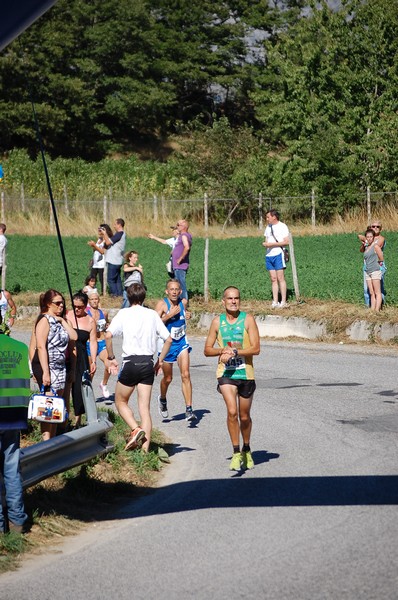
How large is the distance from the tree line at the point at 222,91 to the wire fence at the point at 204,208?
1.59ft

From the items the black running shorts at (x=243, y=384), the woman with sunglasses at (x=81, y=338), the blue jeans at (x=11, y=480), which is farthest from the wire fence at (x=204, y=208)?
the blue jeans at (x=11, y=480)

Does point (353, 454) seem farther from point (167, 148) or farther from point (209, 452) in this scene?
point (167, 148)

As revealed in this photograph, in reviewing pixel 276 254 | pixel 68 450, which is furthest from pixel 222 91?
pixel 68 450

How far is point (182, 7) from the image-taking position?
285 feet

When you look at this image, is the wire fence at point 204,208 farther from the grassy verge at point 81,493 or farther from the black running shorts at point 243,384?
the grassy verge at point 81,493

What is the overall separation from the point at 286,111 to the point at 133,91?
30.3 meters

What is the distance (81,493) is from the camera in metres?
10.0

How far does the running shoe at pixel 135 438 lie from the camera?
11.2 metres

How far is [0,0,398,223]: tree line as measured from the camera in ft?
167

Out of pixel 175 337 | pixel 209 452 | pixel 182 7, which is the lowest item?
pixel 209 452

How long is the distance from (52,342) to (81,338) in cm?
265

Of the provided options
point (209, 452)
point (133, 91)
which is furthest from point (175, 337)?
point (133, 91)

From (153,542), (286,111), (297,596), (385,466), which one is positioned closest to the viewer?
(297,596)

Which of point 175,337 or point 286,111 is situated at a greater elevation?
Answer: point 286,111
